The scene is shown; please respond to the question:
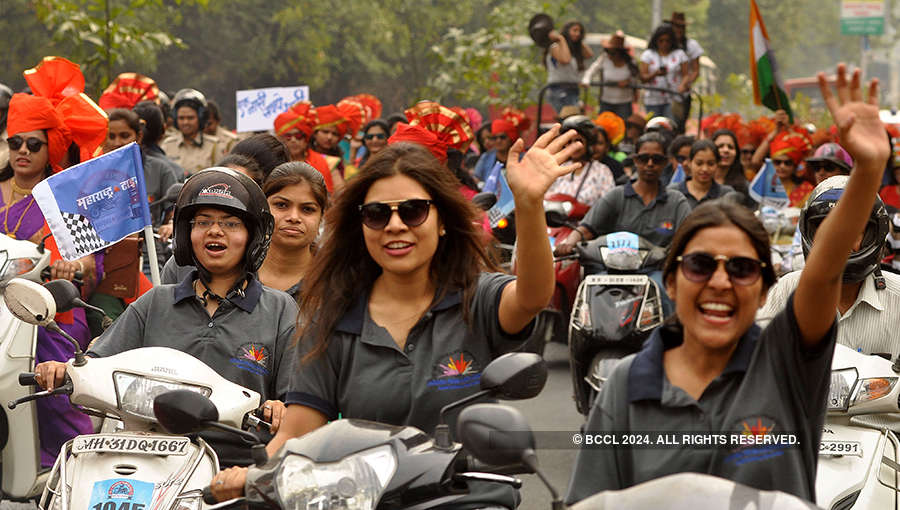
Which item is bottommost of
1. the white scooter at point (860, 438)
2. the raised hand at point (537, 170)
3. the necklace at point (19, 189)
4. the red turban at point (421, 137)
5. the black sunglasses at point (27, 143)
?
the white scooter at point (860, 438)

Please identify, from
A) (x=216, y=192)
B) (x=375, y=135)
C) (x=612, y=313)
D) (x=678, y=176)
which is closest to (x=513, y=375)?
(x=216, y=192)

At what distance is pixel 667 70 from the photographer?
18406 mm

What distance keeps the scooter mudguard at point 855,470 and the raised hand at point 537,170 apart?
1656 mm

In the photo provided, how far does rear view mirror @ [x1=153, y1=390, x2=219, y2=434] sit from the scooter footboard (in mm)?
592

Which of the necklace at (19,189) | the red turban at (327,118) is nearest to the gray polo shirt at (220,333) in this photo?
the necklace at (19,189)

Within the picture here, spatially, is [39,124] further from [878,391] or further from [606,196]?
[878,391]

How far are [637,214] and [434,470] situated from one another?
6.78 m

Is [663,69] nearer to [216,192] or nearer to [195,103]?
[195,103]

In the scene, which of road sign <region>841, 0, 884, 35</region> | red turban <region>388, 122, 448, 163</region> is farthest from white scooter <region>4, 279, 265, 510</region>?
road sign <region>841, 0, 884, 35</region>

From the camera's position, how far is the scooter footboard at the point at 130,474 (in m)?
4.20

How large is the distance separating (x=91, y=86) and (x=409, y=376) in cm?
1298

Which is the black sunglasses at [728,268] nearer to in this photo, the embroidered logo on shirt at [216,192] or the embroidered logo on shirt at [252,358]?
the embroidered logo on shirt at [252,358]

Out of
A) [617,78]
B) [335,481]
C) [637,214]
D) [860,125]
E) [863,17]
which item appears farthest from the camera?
[863,17]

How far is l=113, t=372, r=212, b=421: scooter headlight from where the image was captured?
4457 mm
